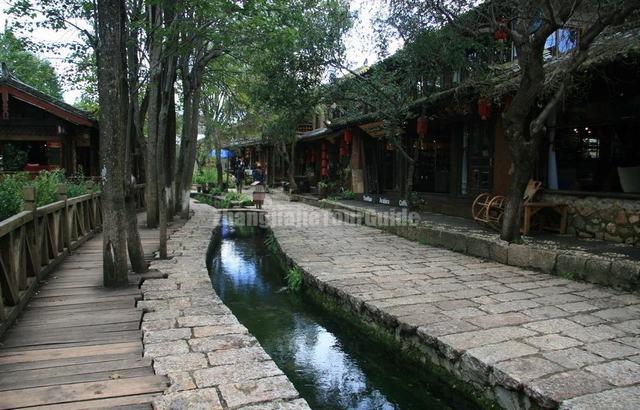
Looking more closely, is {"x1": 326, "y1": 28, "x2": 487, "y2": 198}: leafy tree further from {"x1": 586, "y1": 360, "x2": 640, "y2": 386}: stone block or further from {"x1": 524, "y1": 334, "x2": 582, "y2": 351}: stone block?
{"x1": 586, "y1": 360, "x2": 640, "y2": 386}: stone block

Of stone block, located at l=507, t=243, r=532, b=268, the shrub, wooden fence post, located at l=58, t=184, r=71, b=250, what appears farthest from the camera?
wooden fence post, located at l=58, t=184, r=71, b=250

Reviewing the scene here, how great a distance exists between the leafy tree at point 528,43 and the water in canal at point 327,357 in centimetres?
357

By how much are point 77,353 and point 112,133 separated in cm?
275

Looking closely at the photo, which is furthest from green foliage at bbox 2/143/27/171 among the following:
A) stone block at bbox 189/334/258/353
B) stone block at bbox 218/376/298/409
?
stone block at bbox 218/376/298/409

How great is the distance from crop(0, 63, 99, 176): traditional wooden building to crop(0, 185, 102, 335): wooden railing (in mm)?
7457

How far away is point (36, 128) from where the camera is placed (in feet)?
50.0

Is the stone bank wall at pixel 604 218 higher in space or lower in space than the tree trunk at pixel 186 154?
lower

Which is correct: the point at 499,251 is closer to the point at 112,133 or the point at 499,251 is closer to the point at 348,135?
the point at 112,133

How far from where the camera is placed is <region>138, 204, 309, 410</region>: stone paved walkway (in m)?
3.16

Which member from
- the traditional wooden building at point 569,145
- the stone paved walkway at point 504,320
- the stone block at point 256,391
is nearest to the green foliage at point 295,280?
the stone paved walkway at point 504,320

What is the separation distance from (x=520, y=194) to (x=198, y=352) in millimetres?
5663

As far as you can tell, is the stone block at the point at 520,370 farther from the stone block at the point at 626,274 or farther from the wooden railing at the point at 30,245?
the wooden railing at the point at 30,245

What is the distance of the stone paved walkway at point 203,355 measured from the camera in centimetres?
316

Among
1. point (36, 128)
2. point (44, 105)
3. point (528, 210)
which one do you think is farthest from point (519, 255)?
point (36, 128)
